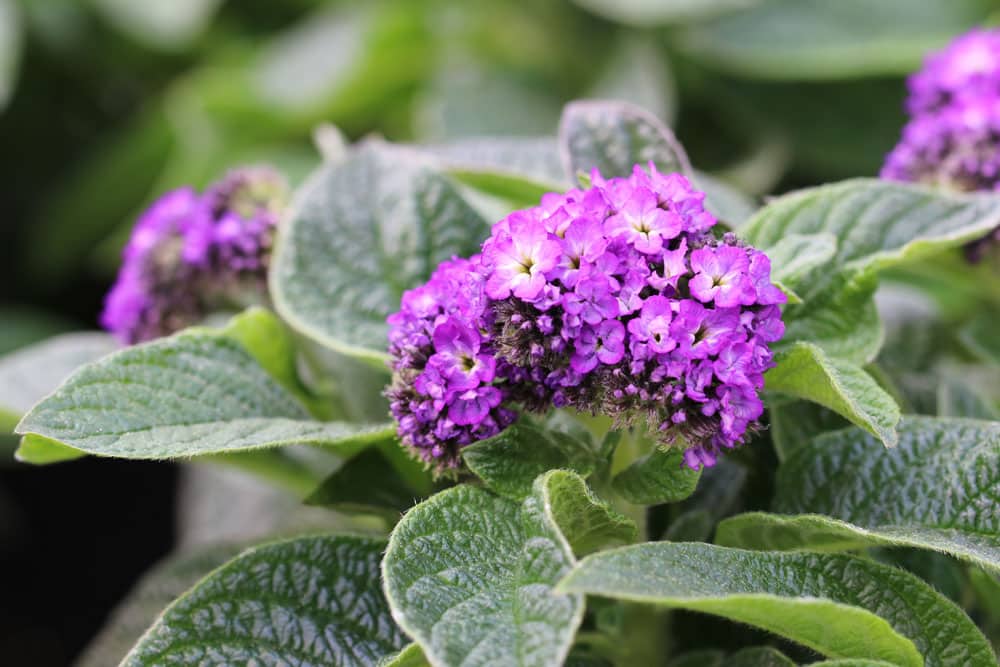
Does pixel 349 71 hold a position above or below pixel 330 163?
above

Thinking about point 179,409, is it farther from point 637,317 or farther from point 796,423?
point 796,423

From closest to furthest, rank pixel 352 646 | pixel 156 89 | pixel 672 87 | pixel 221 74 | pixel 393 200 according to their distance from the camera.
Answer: pixel 352 646, pixel 393 200, pixel 672 87, pixel 221 74, pixel 156 89

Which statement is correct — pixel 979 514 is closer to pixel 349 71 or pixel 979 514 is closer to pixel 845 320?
pixel 845 320

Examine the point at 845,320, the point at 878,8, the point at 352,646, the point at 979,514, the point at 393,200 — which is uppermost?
the point at 878,8

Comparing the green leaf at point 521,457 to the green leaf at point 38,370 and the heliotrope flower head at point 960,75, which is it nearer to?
the green leaf at point 38,370

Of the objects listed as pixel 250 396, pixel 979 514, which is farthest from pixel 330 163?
pixel 979 514

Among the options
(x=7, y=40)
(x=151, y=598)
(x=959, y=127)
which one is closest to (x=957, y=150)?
(x=959, y=127)

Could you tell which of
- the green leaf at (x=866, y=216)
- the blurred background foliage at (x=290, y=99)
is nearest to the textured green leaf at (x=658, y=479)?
the green leaf at (x=866, y=216)

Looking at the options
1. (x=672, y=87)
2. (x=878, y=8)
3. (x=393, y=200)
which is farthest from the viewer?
(x=672, y=87)
